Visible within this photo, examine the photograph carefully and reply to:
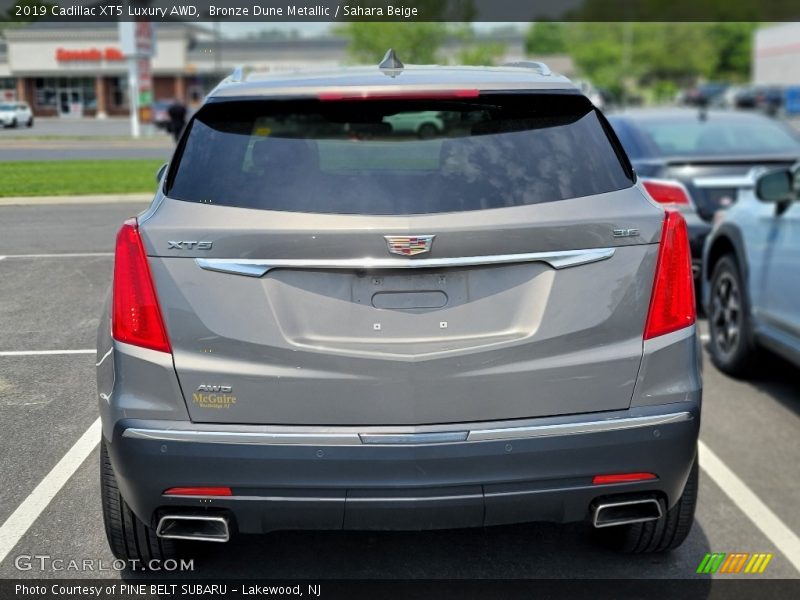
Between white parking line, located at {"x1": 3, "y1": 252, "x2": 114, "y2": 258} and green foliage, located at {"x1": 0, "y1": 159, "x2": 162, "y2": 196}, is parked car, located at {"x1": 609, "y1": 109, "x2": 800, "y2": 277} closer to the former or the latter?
green foliage, located at {"x1": 0, "y1": 159, "x2": 162, "y2": 196}

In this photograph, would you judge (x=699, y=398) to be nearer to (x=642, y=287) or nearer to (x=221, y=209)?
(x=642, y=287)

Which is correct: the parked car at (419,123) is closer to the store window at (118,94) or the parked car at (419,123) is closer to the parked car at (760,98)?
the store window at (118,94)

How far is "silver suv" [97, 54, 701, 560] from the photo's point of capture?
3062mm

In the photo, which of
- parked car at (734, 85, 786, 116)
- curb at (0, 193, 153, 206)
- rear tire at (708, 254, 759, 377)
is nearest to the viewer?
curb at (0, 193, 153, 206)

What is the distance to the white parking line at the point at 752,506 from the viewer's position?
4214 millimetres

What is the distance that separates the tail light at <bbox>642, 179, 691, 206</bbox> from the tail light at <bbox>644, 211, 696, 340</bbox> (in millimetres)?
4975

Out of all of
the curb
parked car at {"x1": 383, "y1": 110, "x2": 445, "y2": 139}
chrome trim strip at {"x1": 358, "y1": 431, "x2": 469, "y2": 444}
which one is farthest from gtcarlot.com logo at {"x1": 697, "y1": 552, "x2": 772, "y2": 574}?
the curb

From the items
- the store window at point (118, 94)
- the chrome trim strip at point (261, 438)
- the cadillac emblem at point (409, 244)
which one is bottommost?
the chrome trim strip at point (261, 438)

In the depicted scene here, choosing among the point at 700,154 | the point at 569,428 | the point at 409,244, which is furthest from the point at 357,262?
the point at 700,154

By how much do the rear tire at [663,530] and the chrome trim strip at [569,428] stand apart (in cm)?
54

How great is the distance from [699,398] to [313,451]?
4.16 feet

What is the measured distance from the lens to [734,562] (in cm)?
405

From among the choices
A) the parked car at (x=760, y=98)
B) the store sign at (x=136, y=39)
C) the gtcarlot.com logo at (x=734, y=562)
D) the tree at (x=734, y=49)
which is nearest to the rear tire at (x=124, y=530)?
the gtcarlot.com logo at (x=734, y=562)

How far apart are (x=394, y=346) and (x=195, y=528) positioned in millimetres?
911
